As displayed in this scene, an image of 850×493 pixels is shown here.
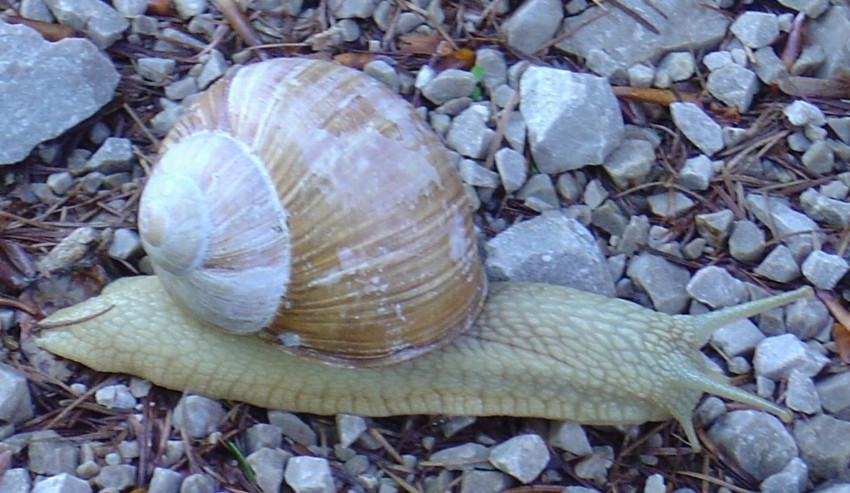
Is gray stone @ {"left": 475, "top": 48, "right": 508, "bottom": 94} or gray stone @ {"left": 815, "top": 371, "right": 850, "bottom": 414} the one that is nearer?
gray stone @ {"left": 815, "top": 371, "right": 850, "bottom": 414}

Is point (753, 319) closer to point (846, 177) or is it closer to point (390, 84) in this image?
point (846, 177)

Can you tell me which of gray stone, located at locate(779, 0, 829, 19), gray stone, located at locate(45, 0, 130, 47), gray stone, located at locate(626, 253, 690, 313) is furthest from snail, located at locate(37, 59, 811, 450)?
gray stone, located at locate(779, 0, 829, 19)

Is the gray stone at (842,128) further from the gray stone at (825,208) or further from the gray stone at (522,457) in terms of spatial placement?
the gray stone at (522,457)

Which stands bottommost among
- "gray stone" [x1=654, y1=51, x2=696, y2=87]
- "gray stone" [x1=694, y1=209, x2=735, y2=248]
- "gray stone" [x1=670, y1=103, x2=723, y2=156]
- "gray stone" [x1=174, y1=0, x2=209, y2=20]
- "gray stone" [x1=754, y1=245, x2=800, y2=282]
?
"gray stone" [x1=754, y1=245, x2=800, y2=282]

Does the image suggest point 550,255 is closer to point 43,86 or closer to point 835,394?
point 835,394

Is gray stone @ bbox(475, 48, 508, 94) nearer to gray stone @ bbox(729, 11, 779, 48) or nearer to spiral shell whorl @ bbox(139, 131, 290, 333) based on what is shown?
gray stone @ bbox(729, 11, 779, 48)

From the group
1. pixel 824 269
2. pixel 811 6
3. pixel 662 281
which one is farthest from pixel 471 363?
pixel 811 6

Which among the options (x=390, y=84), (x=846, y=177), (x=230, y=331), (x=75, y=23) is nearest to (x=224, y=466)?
(x=230, y=331)
